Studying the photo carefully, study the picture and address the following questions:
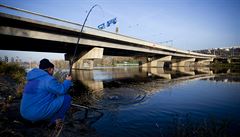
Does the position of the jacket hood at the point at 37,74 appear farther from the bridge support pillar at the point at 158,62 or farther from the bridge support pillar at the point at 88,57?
the bridge support pillar at the point at 158,62

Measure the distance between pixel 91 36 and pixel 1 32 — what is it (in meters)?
14.2

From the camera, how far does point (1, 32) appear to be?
1927 centimetres

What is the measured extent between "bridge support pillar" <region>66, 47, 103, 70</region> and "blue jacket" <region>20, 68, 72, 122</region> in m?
30.9

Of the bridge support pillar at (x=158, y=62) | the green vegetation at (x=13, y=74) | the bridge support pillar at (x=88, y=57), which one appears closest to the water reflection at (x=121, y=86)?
the green vegetation at (x=13, y=74)

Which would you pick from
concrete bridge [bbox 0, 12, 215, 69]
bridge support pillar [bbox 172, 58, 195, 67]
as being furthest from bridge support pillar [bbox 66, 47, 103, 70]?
bridge support pillar [bbox 172, 58, 195, 67]

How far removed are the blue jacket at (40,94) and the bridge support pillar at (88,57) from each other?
30.9m

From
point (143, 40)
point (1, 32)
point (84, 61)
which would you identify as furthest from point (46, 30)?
point (143, 40)

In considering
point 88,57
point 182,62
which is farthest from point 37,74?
point 182,62

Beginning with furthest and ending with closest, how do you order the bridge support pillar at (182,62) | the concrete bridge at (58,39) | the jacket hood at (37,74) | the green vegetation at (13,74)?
1. the bridge support pillar at (182,62)
2. the concrete bridge at (58,39)
3. the green vegetation at (13,74)
4. the jacket hood at (37,74)

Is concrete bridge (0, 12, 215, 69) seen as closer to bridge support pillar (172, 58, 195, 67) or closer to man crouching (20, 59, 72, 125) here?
man crouching (20, 59, 72, 125)

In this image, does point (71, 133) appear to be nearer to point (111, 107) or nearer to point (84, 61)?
point (111, 107)

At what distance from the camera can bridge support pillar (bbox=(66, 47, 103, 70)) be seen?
3481 cm

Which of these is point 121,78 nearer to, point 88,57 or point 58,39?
point 58,39

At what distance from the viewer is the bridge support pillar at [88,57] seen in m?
34.8
